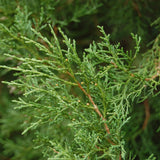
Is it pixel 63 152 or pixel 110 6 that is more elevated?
pixel 110 6

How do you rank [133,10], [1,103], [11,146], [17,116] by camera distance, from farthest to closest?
[1,103], [17,116], [11,146], [133,10]

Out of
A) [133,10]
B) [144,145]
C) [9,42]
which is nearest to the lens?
[9,42]

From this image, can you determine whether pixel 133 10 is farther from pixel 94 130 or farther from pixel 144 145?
pixel 94 130

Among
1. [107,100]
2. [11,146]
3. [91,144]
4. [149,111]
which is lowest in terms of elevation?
[11,146]

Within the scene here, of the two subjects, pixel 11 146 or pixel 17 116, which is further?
pixel 17 116

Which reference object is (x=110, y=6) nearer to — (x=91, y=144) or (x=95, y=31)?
(x=95, y=31)

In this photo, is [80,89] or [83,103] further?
[80,89]

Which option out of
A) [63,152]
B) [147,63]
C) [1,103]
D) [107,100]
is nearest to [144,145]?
[147,63]
